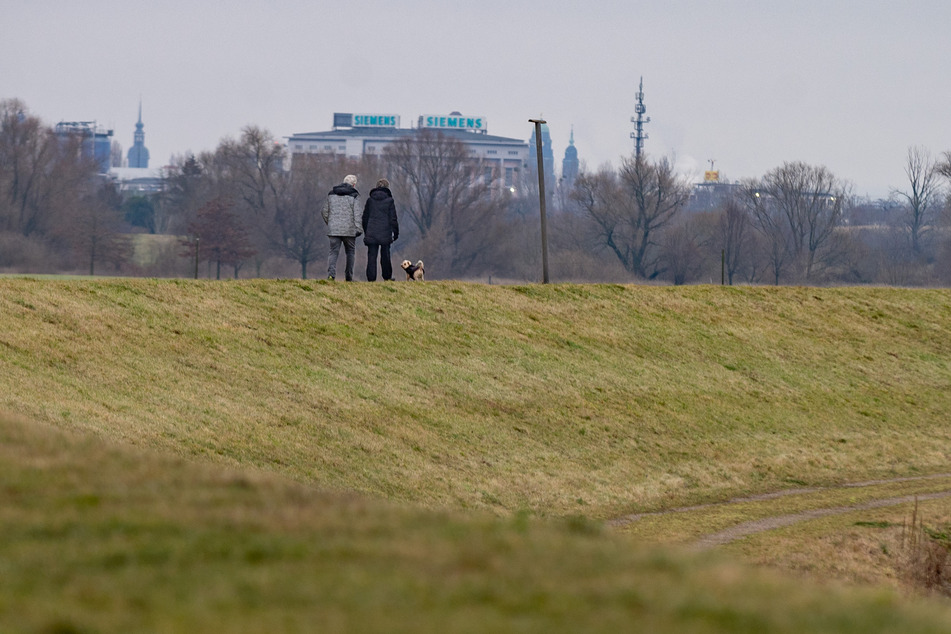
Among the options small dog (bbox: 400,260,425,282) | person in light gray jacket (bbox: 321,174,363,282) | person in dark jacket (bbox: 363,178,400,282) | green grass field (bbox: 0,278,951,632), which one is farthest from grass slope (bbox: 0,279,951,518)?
person in light gray jacket (bbox: 321,174,363,282)

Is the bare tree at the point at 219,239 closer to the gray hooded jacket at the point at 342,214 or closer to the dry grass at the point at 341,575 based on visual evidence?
the gray hooded jacket at the point at 342,214

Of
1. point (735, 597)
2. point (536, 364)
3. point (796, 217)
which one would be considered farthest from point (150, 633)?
point (796, 217)

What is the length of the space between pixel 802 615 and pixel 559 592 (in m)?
0.90

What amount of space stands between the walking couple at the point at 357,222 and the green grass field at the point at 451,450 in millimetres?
719

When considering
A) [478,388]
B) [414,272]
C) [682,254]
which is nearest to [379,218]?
[414,272]

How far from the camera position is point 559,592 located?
4359 millimetres

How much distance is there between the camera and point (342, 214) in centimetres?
2067

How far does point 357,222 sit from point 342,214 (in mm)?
312

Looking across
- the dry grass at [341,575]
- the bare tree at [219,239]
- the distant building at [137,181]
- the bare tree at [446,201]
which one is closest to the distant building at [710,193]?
the bare tree at [446,201]

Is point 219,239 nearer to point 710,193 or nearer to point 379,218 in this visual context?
point 379,218

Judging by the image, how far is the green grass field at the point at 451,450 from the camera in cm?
436

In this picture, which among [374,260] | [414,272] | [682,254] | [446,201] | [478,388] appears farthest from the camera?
[446,201]

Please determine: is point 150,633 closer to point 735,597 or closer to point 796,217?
point 735,597

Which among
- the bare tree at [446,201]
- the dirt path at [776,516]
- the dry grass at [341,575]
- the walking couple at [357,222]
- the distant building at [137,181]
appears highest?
the distant building at [137,181]
